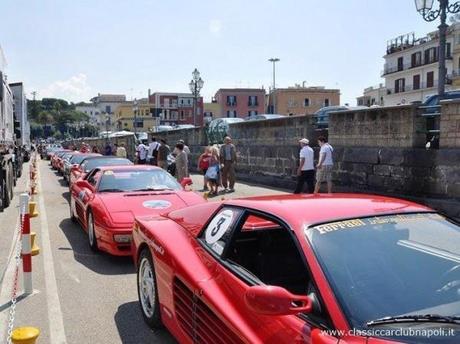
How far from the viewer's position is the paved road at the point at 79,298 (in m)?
4.42

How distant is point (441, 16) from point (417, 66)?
6427cm

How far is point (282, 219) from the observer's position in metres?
3.02

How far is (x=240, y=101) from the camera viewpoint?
108 meters

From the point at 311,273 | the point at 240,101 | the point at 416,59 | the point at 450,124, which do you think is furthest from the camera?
the point at 240,101

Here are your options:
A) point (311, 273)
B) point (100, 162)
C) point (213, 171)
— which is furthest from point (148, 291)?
point (213, 171)

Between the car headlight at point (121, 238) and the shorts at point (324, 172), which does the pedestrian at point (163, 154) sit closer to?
the shorts at point (324, 172)

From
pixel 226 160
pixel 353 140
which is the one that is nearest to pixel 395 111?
pixel 353 140

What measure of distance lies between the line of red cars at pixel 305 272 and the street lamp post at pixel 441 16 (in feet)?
33.2

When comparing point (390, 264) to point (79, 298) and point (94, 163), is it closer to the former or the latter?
point (79, 298)

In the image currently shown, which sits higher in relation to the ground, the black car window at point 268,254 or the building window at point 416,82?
the building window at point 416,82

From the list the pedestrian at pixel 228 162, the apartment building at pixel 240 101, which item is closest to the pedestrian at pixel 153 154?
the pedestrian at pixel 228 162

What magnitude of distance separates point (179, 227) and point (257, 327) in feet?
5.81

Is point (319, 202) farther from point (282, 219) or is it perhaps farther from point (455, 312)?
point (455, 312)

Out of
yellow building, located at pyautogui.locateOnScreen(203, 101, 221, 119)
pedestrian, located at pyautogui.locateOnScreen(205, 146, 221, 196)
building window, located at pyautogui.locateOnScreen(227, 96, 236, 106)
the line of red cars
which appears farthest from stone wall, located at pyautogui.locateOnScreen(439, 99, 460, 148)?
yellow building, located at pyautogui.locateOnScreen(203, 101, 221, 119)
